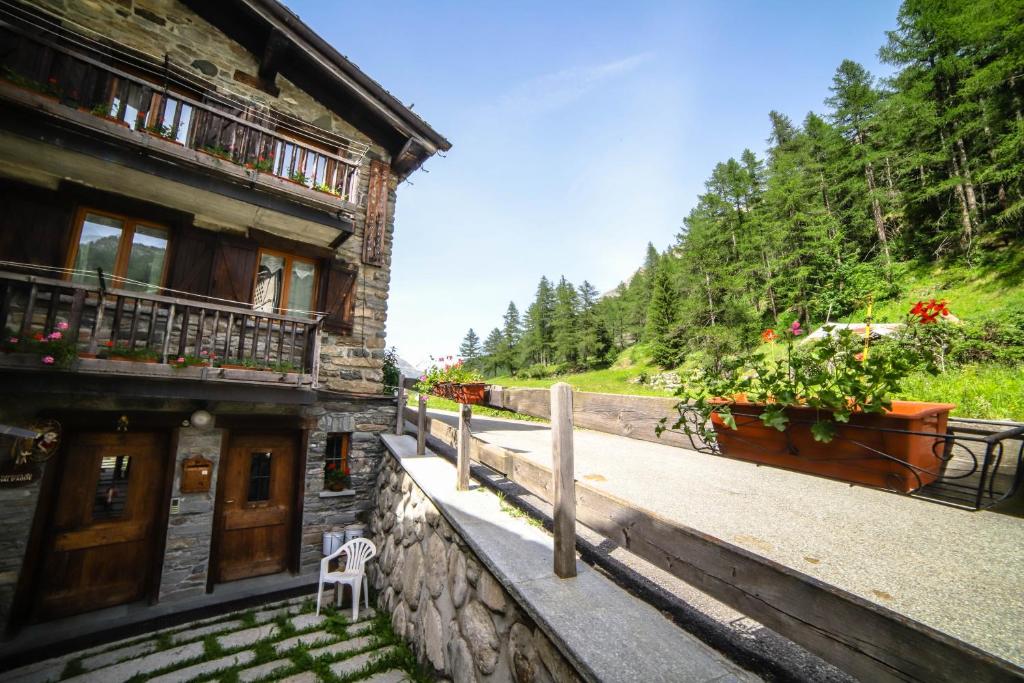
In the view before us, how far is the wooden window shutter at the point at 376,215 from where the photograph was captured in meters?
7.32

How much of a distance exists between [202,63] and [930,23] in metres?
31.3

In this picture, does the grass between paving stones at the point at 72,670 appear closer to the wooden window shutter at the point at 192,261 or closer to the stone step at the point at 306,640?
the stone step at the point at 306,640

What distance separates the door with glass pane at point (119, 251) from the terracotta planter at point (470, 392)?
5.01 meters

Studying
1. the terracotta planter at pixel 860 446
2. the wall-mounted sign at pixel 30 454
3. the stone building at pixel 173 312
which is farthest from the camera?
the stone building at pixel 173 312

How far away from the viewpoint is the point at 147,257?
5668 mm

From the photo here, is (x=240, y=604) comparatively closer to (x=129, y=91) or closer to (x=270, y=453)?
(x=270, y=453)

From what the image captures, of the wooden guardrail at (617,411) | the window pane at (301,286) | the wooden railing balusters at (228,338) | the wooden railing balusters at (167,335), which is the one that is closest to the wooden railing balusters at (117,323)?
the wooden railing balusters at (167,335)

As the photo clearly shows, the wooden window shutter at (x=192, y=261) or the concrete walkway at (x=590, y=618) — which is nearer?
the concrete walkway at (x=590, y=618)

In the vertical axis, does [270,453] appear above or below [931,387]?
below

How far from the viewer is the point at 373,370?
23.6ft

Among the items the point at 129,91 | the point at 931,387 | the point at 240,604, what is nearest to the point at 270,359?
the point at 240,604

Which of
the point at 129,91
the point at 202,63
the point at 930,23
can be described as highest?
the point at 930,23

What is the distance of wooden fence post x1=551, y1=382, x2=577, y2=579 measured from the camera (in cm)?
221

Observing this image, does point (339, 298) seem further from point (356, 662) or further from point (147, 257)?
point (356, 662)
